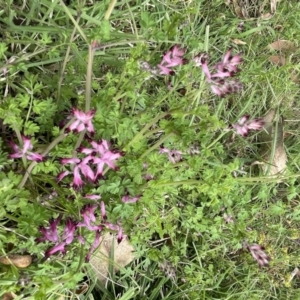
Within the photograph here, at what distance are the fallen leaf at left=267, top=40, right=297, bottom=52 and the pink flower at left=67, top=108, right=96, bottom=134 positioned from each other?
112cm

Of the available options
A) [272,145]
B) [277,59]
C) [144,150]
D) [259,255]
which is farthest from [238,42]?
[259,255]

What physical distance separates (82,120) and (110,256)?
2.35 feet

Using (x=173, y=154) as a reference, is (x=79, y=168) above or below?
above

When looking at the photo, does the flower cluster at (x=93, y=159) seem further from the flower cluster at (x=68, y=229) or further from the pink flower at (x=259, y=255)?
the pink flower at (x=259, y=255)

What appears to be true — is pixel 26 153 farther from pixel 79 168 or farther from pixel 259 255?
pixel 259 255

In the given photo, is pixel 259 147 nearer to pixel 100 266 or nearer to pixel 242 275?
pixel 242 275

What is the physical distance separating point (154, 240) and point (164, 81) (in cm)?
60

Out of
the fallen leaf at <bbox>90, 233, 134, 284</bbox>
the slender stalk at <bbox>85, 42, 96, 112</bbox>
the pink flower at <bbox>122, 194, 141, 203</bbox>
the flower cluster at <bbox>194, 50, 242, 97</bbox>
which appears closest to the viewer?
the slender stalk at <bbox>85, 42, 96, 112</bbox>

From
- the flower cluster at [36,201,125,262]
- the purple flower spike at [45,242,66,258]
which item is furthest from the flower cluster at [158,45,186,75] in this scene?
the purple flower spike at [45,242,66,258]

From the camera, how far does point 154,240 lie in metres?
1.97

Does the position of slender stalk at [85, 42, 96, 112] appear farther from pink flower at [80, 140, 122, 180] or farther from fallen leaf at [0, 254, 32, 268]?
fallen leaf at [0, 254, 32, 268]

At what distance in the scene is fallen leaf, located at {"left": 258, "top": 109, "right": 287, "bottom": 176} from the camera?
2.12m

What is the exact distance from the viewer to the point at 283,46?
85.4 inches

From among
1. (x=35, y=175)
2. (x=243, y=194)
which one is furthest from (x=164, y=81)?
(x=35, y=175)
